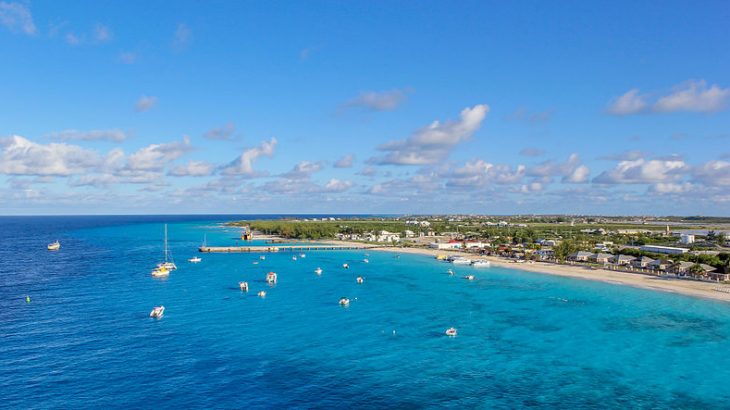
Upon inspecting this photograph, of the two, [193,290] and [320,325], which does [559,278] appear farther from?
[193,290]

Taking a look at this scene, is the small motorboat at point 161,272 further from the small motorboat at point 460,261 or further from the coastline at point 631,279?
the coastline at point 631,279

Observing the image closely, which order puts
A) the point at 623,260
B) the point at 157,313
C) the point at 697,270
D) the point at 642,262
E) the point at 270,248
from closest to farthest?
1. the point at 157,313
2. the point at 697,270
3. the point at 642,262
4. the point at 623,260
5. the point at 270,248

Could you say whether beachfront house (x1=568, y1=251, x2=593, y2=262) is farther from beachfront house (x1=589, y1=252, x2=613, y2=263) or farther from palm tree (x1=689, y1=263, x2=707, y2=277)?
palm tree (x1=689, y1=263, x2=707, y2=277)

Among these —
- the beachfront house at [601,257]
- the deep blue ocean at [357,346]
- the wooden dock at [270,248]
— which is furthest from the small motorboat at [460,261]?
the wooden dock at [270,248]

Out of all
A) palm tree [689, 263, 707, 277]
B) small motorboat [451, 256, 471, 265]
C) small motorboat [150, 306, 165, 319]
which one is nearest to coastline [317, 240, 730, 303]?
palm tree [689, 263, 707, 277]

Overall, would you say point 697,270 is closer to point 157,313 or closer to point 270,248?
point 157,313

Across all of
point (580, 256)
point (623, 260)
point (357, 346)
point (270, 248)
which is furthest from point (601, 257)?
point (270, 248)
